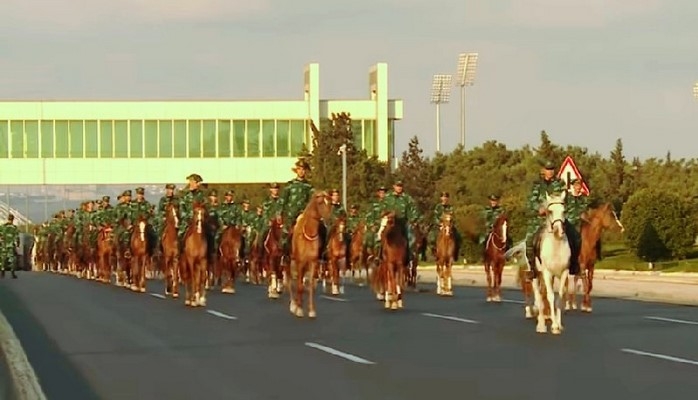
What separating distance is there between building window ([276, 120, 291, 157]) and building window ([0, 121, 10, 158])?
15203 millimetres

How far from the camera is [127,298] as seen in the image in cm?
3797

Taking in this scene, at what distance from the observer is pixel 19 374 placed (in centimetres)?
1493

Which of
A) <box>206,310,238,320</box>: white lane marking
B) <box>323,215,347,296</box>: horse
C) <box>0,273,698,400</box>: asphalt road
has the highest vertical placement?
<box>323,215,347,296</box>: horse

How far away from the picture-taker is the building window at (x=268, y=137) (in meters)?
92.2

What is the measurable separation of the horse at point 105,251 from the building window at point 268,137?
3804cm

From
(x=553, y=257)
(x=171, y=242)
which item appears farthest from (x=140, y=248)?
(x=553, y=257)

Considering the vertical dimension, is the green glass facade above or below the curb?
above

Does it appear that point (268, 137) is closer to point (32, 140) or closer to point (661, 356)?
point (32, 140)

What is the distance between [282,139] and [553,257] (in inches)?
2700

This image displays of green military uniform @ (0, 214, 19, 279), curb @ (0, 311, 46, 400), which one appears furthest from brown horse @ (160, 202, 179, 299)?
green military uniform @ (0, 214, 19, 279)

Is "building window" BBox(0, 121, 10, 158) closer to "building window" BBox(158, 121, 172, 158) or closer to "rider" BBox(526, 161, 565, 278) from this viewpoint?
"building window" BBox(158, 121, 172, 158)

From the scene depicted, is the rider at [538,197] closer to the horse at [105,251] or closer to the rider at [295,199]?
the rider at [295,199]

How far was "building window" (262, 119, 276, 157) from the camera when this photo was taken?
92.2 m

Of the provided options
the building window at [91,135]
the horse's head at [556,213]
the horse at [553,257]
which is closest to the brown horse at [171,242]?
the horse at [553,257]
